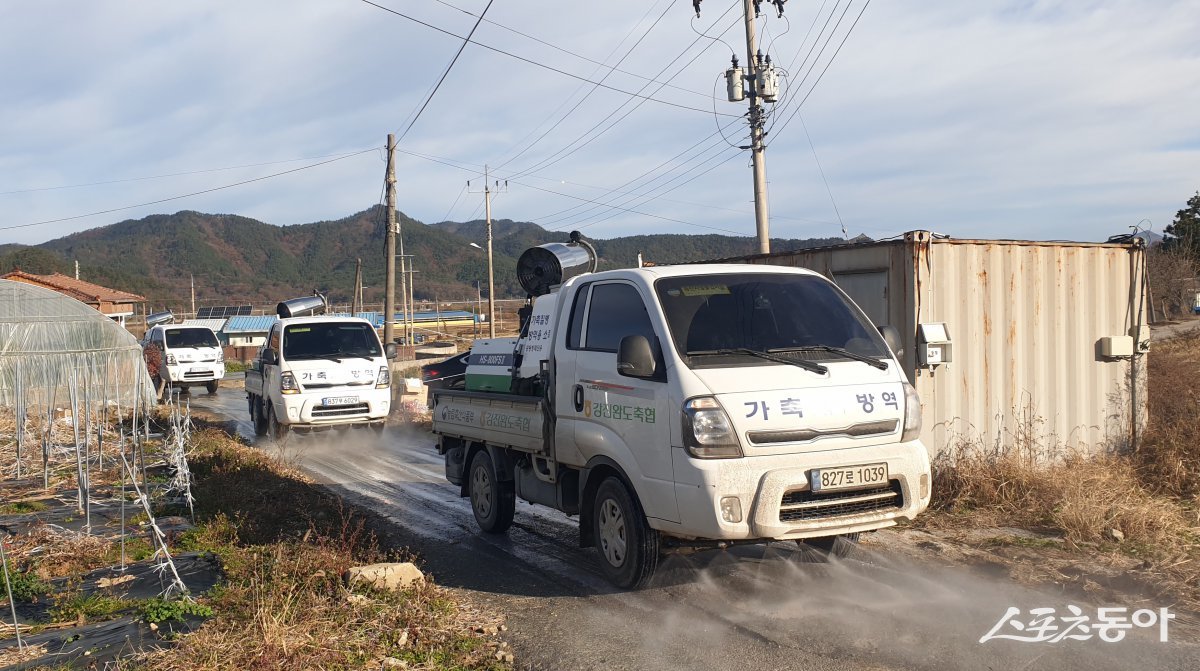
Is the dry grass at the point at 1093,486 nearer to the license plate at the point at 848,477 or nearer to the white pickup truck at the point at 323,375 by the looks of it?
the license plate at the point at 848,477

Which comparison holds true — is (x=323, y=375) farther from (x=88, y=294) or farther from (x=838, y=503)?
(x=88, y=294)

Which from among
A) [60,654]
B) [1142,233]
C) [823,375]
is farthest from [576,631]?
[1142,233]

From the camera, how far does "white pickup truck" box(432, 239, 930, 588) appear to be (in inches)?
205

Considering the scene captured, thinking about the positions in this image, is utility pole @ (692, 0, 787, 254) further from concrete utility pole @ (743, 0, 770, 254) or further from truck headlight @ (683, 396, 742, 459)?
truck headlight @ (683, 396, 742, 459)

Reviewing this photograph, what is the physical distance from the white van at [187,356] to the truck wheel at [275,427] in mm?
12937

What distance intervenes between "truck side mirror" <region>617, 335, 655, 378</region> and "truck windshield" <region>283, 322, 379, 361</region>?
9.59 metres

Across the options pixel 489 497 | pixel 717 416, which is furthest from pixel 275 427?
pixel 717 416

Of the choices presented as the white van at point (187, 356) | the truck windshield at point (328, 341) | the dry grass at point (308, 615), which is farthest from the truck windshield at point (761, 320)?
the white van at point (187, 356)

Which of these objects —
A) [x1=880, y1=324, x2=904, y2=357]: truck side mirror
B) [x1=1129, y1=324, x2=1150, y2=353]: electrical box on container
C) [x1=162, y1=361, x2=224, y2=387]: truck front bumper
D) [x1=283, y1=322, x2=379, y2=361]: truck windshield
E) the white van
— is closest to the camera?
[x1=880, y1=324, x2=904, y2=357]: truck side mirror

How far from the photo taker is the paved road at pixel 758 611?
468cm

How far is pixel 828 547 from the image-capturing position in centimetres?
645

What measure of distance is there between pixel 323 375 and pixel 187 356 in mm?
14714

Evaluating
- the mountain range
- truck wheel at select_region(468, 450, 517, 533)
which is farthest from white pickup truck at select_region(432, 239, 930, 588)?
the mountain range

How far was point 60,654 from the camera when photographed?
15.6 feet
